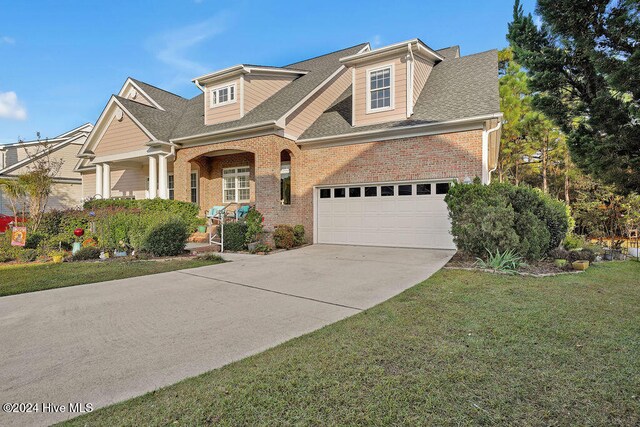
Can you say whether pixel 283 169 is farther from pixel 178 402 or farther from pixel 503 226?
pixel 178 402

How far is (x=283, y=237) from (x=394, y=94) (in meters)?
6.32

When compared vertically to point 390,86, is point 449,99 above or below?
below

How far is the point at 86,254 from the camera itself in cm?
975

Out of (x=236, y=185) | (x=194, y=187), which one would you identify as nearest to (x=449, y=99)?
(x=236, y=185)

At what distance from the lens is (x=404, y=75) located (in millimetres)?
11789

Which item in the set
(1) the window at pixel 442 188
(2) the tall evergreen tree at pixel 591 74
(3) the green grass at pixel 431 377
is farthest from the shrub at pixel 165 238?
(2) the tall evergreen tree at pixel 591 74

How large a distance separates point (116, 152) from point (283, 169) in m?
8.74

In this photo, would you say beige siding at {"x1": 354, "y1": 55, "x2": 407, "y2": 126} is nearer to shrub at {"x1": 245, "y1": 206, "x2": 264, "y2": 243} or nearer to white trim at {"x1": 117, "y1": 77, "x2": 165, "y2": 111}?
shrub at {"x1": 245, "y1": 206, "x2": 264, "y2": 243}

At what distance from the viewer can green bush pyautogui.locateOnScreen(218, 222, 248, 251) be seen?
1140cm

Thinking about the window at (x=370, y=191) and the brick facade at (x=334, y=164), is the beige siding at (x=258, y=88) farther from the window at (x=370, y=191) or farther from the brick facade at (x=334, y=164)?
the window at (x=370, y=191)

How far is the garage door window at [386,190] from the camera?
1177 centimetres

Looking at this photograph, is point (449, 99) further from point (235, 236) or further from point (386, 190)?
point (235, 236)

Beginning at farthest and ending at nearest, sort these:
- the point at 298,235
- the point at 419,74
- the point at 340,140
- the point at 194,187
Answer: the point at 194,187
the point at 419,74
the point at 340,140
the point at 298,235

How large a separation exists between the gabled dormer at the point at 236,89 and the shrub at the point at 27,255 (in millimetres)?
7838
